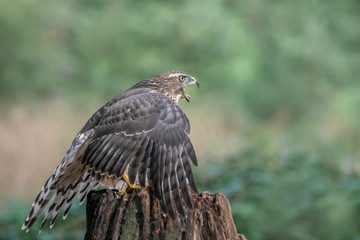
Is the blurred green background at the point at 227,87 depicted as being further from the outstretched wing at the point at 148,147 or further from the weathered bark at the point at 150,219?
the weathered bark at the point at 150,219

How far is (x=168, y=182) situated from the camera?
144 inches

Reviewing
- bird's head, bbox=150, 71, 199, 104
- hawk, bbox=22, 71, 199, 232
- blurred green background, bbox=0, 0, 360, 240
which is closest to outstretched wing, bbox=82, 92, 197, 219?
hawk, bbox=22, 71, 199, 232

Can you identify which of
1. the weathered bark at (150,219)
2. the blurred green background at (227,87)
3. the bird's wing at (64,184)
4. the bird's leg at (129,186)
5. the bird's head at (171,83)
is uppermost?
the blurred green background at (227,87)

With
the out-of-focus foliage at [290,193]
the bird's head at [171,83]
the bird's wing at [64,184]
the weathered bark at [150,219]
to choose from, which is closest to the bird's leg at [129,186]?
the weathered bark at [150,219]

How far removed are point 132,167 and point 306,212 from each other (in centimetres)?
375

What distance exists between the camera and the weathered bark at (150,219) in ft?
11.1

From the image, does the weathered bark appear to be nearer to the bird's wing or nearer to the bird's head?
the bird's wing

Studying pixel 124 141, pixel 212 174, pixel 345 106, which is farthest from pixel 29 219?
pixel 345 106

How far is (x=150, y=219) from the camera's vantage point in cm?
343

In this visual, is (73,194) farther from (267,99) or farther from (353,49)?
(353,49)

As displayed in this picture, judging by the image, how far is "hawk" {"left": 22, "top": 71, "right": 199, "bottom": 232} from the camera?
370 cm

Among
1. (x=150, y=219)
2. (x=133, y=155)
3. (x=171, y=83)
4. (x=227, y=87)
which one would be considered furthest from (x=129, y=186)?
(x=227, y=87)

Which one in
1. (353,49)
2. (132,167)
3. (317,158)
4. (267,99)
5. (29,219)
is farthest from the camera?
(353,49)

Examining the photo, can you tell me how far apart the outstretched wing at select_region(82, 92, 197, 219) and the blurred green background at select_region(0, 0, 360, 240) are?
9.51ft
